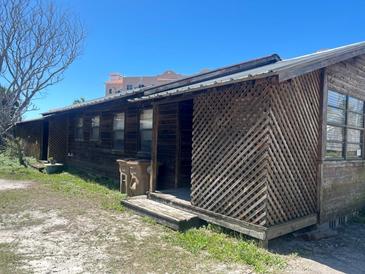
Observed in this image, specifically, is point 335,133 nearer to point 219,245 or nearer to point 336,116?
point 336,116

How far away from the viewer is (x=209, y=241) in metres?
4.62

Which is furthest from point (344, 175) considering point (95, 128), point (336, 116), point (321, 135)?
point (95, 128)

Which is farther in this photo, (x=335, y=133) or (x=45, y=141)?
(x=45, y=141)

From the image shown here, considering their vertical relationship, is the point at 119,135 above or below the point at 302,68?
below

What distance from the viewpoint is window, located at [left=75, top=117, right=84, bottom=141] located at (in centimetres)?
1275

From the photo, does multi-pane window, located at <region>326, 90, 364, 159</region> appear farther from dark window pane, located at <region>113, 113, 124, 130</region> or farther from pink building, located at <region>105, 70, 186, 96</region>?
pink building, located at <region>105, 70, 186, 96</region>

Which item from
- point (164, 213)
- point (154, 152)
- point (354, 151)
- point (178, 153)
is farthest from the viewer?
point (178, 153)

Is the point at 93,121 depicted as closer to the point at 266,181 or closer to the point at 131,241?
the point at 131,241

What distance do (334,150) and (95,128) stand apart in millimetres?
8944

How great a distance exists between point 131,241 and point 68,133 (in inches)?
421

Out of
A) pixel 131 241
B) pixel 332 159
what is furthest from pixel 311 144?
pixel 131 241

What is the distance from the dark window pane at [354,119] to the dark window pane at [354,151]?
490 millimetres

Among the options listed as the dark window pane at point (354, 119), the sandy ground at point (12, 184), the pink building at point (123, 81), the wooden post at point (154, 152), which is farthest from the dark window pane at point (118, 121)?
the pink building at point (123, 81)

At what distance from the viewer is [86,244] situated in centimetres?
444
